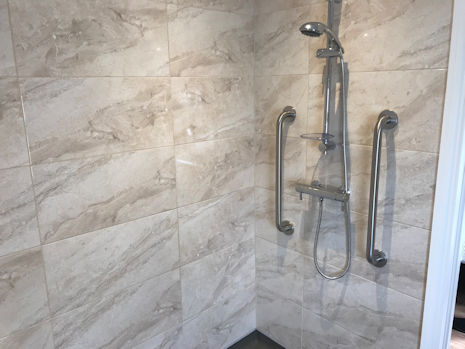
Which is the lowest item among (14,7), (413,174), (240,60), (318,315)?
(318,315)

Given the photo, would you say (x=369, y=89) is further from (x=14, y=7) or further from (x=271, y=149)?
(x=14, y=7)

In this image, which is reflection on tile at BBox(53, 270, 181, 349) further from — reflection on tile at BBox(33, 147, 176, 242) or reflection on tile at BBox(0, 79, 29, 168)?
reflection on tile at BBox(0, 79, 29, 168)

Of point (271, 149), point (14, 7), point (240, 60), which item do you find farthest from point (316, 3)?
point (14, 7)

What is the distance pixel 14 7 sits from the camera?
4.10ft

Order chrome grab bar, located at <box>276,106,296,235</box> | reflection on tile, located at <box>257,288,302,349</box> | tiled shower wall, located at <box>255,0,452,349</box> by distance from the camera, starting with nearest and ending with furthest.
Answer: tiled shower wall, located at <box>255,0,452,349</box>, chrome grab bar, located at <box>276,106,296,235</box>, reflection on tile, located at <box>257,288,302,349</box>

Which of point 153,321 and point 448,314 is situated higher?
point 448,314

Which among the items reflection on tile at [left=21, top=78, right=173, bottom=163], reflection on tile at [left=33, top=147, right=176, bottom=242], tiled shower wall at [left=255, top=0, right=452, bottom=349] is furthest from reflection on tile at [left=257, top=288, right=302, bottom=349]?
reflection on tile at [left=21, top=78, right=173, bottom=163]

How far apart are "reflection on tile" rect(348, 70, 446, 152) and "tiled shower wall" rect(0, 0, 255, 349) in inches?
25.2

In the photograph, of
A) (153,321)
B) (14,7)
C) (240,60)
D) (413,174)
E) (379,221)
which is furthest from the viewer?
(240,60)

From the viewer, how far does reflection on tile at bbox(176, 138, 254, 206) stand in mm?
1846

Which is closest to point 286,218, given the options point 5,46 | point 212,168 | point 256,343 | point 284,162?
point 284,162

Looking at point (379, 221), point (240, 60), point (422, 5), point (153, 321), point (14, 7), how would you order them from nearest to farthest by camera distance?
point (14, 7) < point (422, 5) < point (379, 221) < point (153, 321) < point (240, 60)

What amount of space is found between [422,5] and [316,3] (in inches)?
19.2

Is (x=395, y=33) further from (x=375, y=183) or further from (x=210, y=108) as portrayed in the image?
(x=210, y=108)
